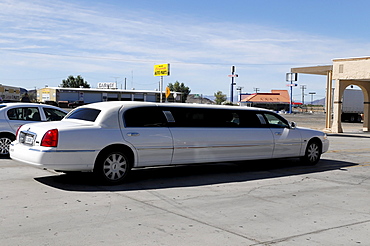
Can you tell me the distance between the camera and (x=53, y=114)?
519 inches

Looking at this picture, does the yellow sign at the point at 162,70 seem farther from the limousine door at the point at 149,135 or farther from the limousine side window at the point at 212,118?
the limousine door at the point at 149,135

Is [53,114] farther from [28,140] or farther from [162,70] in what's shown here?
[162,70]

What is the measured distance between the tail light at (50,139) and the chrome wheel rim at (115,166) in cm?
100

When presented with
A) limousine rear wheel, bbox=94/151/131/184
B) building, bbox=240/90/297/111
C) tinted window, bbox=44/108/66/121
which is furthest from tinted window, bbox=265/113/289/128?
building, bbox=240/90/297/111

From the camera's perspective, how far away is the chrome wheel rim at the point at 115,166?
337 inches

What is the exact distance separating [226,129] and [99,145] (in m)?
3.07

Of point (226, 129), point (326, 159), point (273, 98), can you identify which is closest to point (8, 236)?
point (226, 129)

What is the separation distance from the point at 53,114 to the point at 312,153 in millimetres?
7269

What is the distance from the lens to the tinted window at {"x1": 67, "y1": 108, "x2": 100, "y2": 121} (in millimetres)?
8930

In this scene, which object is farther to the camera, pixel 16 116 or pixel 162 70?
pixel 162 70

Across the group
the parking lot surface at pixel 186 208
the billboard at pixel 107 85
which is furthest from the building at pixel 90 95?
the parking lot surface at pixel 186 208

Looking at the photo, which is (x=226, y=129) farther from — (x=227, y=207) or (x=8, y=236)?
(x=8, y=236)

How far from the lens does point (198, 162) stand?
973 cm

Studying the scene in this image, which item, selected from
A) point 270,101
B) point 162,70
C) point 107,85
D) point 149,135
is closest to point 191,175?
point 149,135
